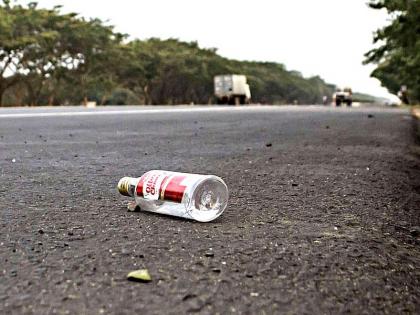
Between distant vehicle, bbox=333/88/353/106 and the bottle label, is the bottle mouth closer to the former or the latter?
the bottle label

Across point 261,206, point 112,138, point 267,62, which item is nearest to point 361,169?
point 261,206

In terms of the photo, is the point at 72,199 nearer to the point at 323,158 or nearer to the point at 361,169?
the point at 361,169

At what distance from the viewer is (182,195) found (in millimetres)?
2488

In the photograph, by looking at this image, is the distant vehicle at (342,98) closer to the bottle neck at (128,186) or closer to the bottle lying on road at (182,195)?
the bottle neck at (128,186)

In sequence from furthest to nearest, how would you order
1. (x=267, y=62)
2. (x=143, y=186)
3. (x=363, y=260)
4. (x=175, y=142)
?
(x=267, y=62) → (x=175, y=142) → (x=143, y=186) → (x=363, y=260)

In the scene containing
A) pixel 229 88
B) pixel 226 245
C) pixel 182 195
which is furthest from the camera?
pixel 229 88

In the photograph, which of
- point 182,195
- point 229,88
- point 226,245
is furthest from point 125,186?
point 229,88

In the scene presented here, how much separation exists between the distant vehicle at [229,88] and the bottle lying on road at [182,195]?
46168 mm

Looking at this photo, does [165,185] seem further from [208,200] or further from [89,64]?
[89,64]

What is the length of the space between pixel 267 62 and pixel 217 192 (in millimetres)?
116479

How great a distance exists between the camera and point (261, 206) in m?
2.96

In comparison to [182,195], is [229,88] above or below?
below

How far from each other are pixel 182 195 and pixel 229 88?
154 feet

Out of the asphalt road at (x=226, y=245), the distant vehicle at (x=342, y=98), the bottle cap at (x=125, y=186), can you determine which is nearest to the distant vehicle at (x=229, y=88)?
the distant vehicle at (x=342, y=98)
